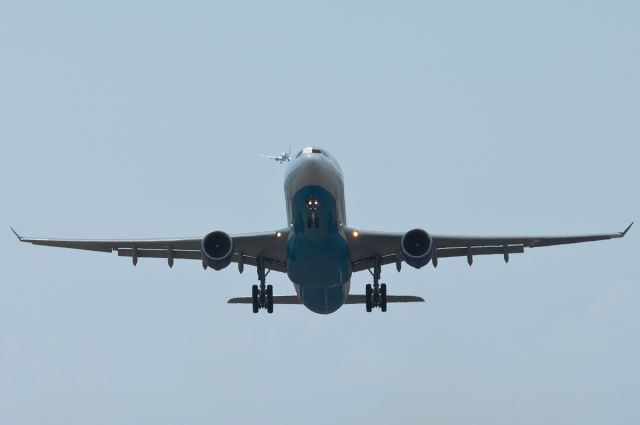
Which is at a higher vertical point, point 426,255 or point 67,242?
point 67,242

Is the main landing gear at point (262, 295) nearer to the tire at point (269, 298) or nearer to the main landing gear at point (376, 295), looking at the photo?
the tire at point (269, 298)

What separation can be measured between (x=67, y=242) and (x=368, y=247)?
1072cm

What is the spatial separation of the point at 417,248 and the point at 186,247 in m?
8.62

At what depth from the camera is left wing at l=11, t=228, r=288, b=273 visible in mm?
39312

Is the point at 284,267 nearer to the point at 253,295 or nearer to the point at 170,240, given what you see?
the point at 253,295

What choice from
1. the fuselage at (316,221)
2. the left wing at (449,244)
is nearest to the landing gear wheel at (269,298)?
the left wing at (449,244)

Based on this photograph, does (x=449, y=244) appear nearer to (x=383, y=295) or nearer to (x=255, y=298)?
(x=383, y=295)

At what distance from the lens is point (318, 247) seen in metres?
35.6

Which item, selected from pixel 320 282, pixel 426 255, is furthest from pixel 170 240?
pixel 426 255

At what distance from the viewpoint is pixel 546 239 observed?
4141 cm

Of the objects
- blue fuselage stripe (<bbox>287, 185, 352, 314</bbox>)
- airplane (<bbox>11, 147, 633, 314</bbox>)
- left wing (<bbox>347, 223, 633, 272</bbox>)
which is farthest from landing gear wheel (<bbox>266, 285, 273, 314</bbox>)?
blue fuselage stripe (<bbox>287, 185, 352, 314</bbox>)

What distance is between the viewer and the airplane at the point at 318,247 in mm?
35344

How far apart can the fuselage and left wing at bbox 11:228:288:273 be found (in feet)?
7.24

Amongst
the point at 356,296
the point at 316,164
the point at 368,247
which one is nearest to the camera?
the point at 316,164
